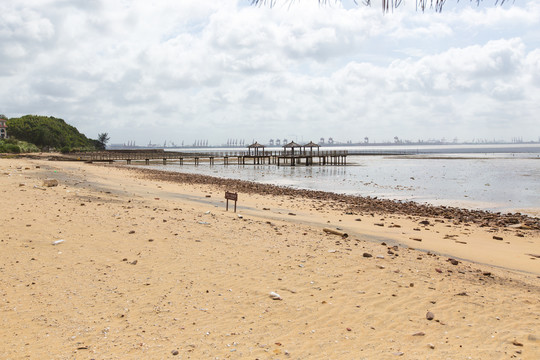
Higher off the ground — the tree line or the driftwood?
the tree line

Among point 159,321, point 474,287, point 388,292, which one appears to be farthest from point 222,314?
point 474,287

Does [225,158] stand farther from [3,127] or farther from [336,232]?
[336,232]

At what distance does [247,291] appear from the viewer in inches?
207

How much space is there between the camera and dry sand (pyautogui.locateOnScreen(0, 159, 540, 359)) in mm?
3863

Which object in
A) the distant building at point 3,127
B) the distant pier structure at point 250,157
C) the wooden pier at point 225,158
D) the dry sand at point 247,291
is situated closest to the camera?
the dry sand at point 247,291

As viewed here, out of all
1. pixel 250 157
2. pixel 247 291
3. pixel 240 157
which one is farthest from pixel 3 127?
pixel 247 291

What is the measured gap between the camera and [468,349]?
3.89 m

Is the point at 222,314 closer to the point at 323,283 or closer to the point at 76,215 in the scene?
the point at 323,283

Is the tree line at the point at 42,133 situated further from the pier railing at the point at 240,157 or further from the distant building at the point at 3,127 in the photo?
the pier railing at the point at 240,157

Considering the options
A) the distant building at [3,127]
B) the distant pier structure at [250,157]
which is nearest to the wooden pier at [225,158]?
the distant pier structure at [250,157]

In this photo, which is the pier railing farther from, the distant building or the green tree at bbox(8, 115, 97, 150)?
the distant building

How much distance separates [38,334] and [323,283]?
12.2ft

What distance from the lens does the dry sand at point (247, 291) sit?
3.86 metres

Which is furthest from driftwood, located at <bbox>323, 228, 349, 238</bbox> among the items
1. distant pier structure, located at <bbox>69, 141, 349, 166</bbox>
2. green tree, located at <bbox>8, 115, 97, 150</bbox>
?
green tree, located at <bbox>8, 115, 97, 150</bbox>
